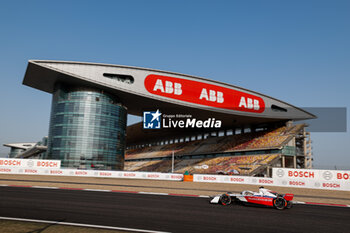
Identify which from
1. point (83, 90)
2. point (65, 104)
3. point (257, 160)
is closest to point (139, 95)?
point (83, 90)

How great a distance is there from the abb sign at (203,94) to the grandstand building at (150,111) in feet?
0.56

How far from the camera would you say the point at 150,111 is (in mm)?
53094

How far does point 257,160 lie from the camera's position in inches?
1854

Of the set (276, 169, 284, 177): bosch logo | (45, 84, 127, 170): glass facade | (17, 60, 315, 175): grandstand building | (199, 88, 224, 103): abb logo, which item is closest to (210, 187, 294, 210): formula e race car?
(276, 169, 284, 177): bosch logo

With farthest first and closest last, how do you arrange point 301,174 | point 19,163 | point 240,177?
point 19,163 → point 240,177 → point 301,174

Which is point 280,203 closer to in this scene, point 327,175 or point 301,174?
point 301,174

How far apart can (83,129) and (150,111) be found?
13.9 m

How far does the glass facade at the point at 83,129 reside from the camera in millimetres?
43500

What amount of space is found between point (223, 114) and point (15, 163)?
35.0 meters

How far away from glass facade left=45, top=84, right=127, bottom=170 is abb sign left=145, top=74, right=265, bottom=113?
29.6ft

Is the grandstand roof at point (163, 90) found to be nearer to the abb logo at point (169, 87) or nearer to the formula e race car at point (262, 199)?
the abb logo at point (169, 87)

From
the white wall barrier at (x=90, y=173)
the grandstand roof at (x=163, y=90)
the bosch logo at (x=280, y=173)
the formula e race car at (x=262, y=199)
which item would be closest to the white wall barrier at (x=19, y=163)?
the white wall barrier at (x=90, y=173)

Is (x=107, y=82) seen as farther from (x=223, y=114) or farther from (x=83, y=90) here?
(x=223, y=114)

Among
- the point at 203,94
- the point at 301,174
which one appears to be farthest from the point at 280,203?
the point at 203,94
